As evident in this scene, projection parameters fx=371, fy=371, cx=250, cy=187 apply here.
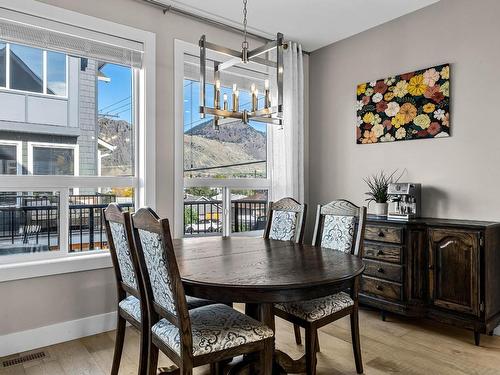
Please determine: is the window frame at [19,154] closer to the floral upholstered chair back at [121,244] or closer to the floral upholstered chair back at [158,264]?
the floral upholstered chair back at [121,244]

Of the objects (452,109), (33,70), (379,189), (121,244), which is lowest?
(121,244)

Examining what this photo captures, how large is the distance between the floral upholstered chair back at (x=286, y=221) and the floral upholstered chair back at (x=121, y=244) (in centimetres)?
129

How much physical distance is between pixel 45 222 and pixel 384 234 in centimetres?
280

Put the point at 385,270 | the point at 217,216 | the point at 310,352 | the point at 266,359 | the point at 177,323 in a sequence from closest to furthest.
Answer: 1. the point at 177,323
2. the point at 266,359
3. the point at 310,352
4. the point at 385,270
5. the point at 217,216

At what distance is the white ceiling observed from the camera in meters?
3.31

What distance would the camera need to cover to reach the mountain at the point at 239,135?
379 centimetres

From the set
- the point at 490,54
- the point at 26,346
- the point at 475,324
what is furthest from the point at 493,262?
the point at 26,346

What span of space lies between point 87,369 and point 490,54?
3.80 meters

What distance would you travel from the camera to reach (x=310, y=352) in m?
2.05

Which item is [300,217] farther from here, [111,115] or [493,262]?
[111,115]

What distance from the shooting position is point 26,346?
269 cm

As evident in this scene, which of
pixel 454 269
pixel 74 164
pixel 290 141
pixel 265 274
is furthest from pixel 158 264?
pixel 290 141

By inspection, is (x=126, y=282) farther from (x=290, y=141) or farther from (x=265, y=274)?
(x=290, y=141)

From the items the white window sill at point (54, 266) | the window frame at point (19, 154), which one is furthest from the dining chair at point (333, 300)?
the window frame at point (19, 154)
